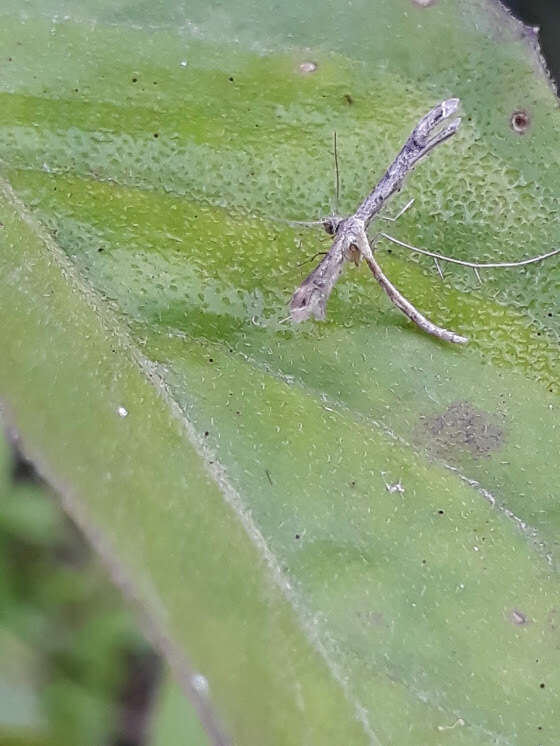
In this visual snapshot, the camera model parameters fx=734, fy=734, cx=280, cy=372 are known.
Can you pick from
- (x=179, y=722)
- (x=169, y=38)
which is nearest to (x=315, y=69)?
(x=169, y=38)

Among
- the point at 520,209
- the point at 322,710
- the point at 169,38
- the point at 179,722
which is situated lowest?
the point at 179,722

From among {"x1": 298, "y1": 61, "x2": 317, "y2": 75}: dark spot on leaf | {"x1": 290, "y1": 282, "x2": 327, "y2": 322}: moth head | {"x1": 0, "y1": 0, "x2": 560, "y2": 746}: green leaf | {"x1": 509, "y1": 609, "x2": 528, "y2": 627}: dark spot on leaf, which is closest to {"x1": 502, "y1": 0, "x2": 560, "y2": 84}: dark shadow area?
{"x1": 0, "y1": 0, "x2": 560, "y2": 746}: green leaf

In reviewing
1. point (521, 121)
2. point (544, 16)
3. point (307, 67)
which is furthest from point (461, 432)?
point (544, 16)

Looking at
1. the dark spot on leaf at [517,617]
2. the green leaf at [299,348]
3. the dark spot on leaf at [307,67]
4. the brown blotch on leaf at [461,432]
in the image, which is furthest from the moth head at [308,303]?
the dark spot on leaf at [517,617]

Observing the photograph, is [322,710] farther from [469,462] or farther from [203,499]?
[469,462]

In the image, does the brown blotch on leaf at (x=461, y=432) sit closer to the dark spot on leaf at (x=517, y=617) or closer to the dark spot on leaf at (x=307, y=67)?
the dark spot on leaf at (x=517, y=617)

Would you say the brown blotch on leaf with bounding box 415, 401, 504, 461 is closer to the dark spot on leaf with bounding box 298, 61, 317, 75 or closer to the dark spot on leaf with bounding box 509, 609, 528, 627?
the dark spot on leaf with bounding box 509, 609, 528, 627
